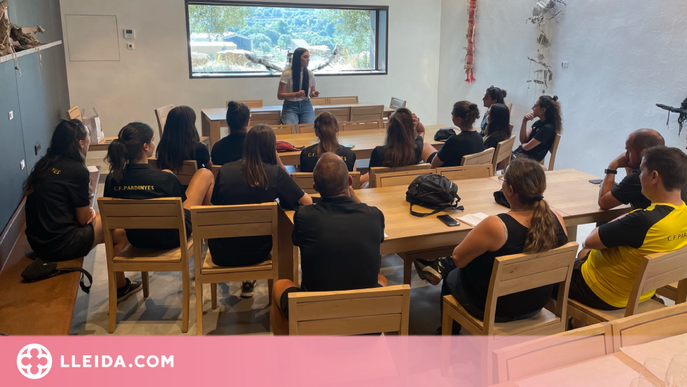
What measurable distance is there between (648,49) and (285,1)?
199 inches

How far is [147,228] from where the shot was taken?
292cm

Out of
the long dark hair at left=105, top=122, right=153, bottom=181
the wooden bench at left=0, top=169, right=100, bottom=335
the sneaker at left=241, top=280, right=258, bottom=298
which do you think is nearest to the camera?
the wooden bench at left=0, top=169, right=100, bottom=335

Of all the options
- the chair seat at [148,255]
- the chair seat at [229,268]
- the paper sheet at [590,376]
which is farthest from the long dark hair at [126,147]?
the paper sheet at [590,376]

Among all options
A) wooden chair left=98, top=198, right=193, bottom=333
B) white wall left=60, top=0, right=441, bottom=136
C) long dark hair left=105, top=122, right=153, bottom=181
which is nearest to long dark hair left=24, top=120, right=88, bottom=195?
long dark hair left=105, top=122, right=153, bottom=181

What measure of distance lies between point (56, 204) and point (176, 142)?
1.00m

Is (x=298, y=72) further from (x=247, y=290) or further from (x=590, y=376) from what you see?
(x=590, y=376)

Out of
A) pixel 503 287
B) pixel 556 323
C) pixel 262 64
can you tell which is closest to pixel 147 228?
pixel 503 287

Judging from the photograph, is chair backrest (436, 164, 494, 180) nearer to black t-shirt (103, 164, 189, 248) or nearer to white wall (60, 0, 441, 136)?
black t-shirt (103, 164, 189, 248)

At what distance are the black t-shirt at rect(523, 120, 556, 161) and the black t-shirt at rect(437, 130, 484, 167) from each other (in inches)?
43.4

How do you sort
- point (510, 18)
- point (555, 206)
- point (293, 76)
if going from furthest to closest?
point (510, 18), point (293, 76), point (555, 206)

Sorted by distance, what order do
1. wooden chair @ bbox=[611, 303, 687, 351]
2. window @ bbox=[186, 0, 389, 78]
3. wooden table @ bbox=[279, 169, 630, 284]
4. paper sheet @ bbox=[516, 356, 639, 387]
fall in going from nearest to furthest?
paper sheet @ bbox=[516, 356, 639, 387], wooden chair @ bbox=[611, 303, 687, 351], wooden table @ bbox=[279, 169, 630, 284], window @ bbox=[186, 0, 389, 78]

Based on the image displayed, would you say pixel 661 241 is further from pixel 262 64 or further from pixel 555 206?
pixel 262 64

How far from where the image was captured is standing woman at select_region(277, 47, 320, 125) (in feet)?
20.8

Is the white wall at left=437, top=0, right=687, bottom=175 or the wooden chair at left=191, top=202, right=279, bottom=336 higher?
the white wall at left=437, top=0, right=687, bottom=175
